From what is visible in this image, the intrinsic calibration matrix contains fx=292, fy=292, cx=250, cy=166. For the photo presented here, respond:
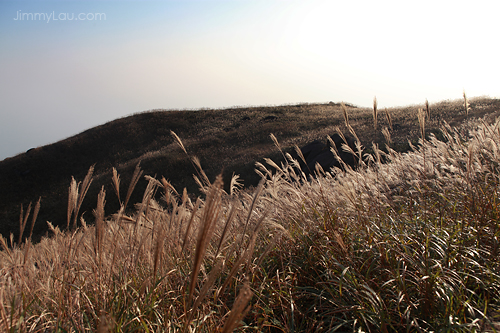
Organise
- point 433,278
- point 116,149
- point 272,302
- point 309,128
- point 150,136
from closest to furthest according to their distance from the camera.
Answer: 1. point 433,278
2. point 272,302
3. point 309,128
4. point 116,149
5. point 150,136

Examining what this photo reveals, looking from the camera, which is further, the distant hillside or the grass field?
the distant hillside

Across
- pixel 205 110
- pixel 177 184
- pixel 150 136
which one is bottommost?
pixel 177 184

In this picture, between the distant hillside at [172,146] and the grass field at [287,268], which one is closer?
the grass field at [287,268]

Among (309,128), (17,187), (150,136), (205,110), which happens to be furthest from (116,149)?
(309,128)

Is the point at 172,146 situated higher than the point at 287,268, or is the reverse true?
the point at 172,146

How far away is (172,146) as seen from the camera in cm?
3369

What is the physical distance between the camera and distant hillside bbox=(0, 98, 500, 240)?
2275cm

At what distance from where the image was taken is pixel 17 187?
3006 centimetres

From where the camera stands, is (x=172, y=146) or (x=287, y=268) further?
(x=172, y=146)

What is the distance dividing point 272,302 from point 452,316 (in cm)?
119

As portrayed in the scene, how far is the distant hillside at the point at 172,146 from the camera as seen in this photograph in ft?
74.6

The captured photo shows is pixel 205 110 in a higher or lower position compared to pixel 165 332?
higher

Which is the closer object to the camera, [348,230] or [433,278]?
[433,278]

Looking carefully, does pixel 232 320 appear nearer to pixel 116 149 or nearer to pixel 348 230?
pixel 348 230
